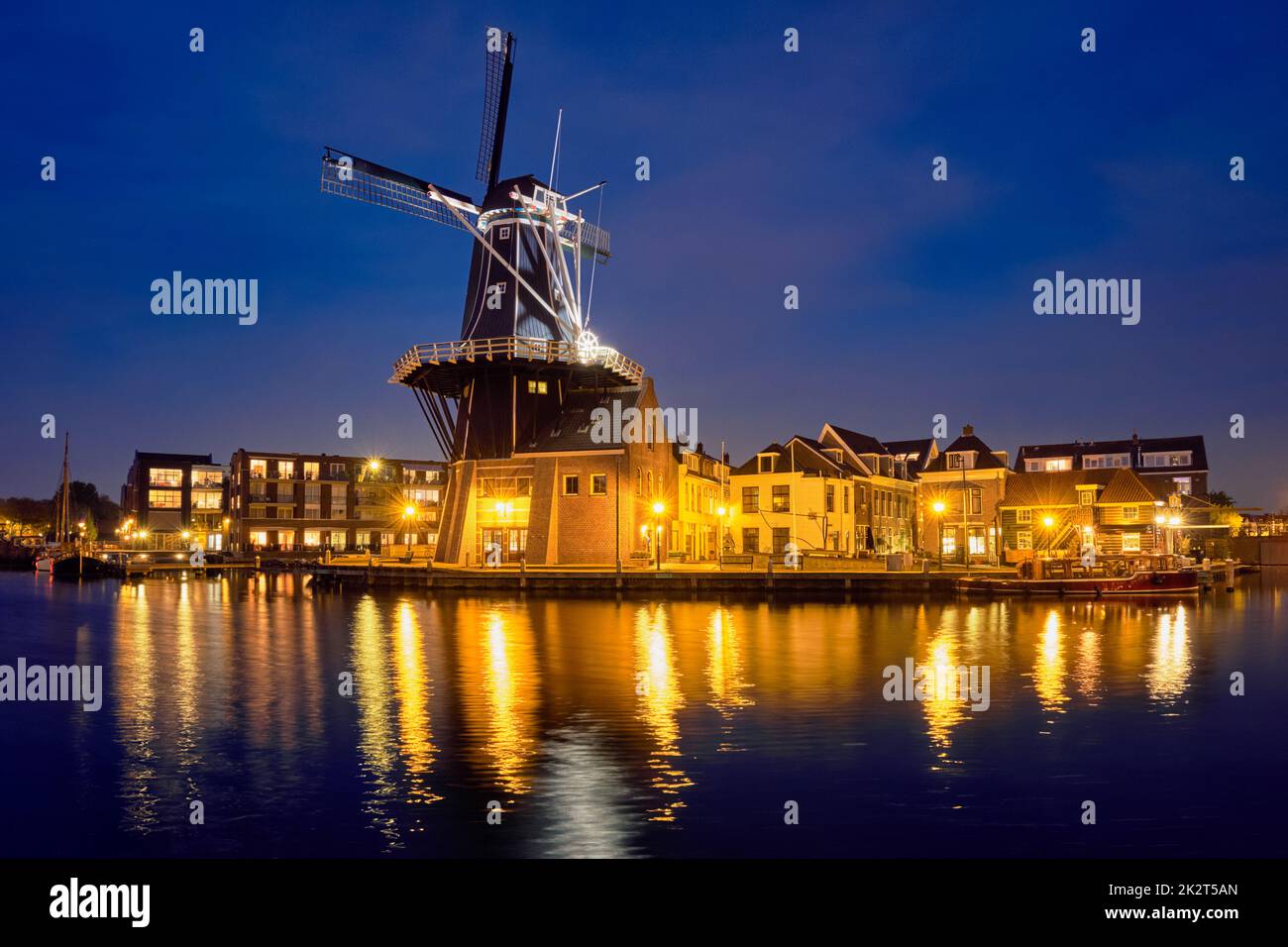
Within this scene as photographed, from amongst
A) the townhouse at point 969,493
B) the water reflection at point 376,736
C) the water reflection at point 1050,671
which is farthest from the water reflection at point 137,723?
the townhouse at point 969,493

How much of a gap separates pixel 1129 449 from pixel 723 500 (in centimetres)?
4356

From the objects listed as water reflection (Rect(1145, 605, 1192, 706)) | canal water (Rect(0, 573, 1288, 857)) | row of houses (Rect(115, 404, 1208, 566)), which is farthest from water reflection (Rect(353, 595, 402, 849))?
row of houses (Rect(115, 404, 1208, 566))

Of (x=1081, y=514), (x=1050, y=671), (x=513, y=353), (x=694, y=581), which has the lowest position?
(x=1050, y=671)

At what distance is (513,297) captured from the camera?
60.9 meters

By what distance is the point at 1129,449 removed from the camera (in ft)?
306

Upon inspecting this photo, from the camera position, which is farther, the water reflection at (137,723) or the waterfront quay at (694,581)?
the waterfront quay at (694,581)

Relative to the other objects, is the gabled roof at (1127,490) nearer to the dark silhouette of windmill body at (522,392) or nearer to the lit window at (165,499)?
the dark silhouette of windmill body at (522,392)

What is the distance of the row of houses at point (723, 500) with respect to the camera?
58906 millimetres

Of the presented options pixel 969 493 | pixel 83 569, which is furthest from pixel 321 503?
pixel 969 493

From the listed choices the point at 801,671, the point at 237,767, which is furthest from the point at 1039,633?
the point at 237,767

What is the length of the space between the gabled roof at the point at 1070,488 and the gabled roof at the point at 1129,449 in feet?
61.5

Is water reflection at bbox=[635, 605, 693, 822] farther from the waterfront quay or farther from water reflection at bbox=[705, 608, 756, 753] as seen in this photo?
the waterfront quay

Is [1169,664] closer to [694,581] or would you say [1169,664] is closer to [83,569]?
[694,581]

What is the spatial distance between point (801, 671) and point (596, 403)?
38477 millimetres
